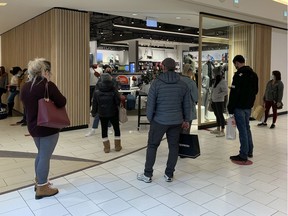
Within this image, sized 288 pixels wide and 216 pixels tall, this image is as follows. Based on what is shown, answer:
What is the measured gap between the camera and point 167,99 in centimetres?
356

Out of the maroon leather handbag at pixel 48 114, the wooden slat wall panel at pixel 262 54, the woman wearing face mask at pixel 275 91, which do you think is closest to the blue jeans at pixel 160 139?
A: the maroon leather handbag at pixel 48 114

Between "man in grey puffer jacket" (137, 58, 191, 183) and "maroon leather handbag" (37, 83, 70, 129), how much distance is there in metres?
1.08

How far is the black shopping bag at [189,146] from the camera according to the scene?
386 cm

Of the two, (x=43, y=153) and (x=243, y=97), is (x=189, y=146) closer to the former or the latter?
(x=243, y=97)

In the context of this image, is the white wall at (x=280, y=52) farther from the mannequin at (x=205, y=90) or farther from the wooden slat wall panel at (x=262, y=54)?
the mannequin at (x=205, y=90)

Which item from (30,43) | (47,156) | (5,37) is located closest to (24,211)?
(47,156)

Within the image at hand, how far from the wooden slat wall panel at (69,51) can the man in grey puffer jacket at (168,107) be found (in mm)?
3674

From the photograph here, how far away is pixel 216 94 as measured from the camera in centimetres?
647

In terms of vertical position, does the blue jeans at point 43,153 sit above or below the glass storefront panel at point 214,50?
below

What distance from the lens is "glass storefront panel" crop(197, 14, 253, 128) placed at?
7.31 meters

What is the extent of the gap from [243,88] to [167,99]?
5.08 feet

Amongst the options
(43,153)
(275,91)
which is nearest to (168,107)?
(43,153)

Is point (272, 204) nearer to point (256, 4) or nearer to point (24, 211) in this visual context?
point (24, 211)

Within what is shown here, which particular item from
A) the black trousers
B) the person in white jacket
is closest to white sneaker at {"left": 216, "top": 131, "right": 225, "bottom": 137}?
the person in white jacket
